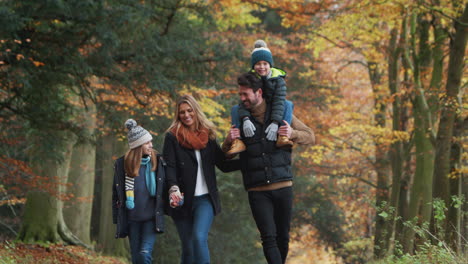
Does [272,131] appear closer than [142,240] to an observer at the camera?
Yes

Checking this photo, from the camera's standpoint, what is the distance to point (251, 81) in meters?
6.07

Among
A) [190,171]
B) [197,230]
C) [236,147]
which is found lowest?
[197,230]

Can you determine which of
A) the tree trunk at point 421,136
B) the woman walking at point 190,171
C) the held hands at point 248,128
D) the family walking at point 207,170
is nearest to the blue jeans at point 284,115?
the family walking at point 207,170

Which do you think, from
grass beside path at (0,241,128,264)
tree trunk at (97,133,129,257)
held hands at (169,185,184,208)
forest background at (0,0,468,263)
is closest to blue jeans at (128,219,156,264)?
held hands at (169,185,184,208)

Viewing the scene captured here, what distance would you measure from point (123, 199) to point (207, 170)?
3.06 feet

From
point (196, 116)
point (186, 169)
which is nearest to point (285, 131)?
point (196, 116)

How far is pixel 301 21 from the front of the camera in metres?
16.8

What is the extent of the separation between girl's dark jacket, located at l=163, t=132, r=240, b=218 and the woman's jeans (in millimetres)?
497

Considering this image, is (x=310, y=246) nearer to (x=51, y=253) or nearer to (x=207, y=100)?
(x=207, y=100)

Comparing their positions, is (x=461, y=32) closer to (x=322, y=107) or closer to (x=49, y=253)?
(x=49, y=253)

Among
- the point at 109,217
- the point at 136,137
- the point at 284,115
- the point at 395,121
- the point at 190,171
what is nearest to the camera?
the point at 284,115

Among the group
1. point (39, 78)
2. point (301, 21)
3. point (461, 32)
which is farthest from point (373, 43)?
point (39, 78)

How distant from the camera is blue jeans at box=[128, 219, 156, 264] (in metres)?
6.30

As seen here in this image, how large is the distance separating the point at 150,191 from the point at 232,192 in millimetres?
18401
